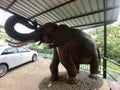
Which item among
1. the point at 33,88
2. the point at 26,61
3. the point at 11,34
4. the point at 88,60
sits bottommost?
the point at 33,88

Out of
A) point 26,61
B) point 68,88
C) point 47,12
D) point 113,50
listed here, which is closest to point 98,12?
point 47,12

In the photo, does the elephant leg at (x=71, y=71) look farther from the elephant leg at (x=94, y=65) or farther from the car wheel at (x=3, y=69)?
the car wheel at (x=3, y=69)

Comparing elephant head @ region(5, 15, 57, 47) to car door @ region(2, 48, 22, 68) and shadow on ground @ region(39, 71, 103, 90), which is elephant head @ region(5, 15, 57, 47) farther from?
car door @ region(2, 48, 22, 68)

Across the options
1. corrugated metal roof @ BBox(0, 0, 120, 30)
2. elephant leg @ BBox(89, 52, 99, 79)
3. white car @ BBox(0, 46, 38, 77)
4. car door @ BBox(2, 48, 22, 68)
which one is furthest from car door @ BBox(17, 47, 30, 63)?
elephant leg @ BBox(89, 52, 99, 79)

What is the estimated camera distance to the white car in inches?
183

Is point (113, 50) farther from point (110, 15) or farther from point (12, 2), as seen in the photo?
point (12, 2)

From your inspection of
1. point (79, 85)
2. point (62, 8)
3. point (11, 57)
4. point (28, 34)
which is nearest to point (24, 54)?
point (11, 57)

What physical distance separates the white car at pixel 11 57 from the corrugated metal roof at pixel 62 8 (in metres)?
1.93

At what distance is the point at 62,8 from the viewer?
344 cm

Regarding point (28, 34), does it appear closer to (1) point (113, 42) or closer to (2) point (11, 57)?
(2) point (11, 57)

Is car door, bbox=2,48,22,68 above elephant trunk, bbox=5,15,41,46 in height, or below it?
below

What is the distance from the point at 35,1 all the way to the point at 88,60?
2.22 meters

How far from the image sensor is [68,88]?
163 cm

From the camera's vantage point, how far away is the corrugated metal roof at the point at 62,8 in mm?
3139
